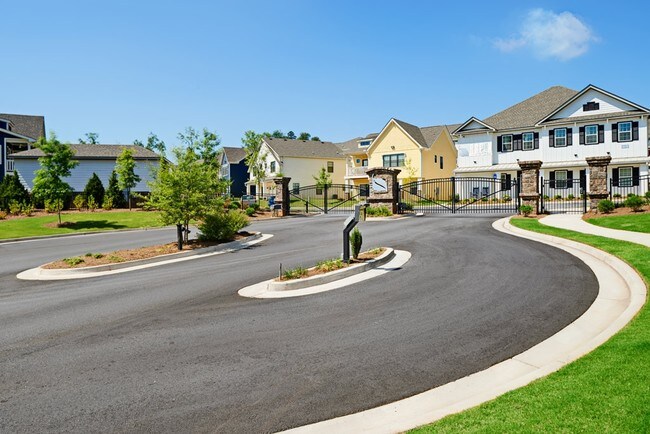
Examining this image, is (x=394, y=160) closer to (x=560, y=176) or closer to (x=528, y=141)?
(x=528, y=141)

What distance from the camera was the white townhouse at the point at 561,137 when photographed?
35.7m

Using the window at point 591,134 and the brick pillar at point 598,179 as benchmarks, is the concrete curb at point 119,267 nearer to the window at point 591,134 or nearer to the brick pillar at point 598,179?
the brick pillar at point 598,179

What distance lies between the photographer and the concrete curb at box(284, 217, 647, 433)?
4.30 metres

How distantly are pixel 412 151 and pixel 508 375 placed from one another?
155 ft

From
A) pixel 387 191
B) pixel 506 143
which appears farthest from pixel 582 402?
pixel 506 143

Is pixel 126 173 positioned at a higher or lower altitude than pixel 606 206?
higher

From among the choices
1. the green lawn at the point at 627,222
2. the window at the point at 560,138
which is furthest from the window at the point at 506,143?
the green lawn at the point at 627,222

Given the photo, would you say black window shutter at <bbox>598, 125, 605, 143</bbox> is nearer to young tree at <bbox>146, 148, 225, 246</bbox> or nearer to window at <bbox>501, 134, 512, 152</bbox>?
window at <bbox>501, 134, 512, 152</bbox>

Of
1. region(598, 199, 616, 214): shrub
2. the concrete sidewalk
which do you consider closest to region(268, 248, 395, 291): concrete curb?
the concrete sidewalk

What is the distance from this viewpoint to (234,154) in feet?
238

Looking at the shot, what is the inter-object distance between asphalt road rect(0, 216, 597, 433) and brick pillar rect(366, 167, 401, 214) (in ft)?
47.2

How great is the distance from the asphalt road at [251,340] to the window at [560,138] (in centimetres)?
3040

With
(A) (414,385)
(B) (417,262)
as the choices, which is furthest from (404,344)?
(B) (417,262)

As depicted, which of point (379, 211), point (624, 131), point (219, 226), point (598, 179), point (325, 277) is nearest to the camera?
point (325, 277)
